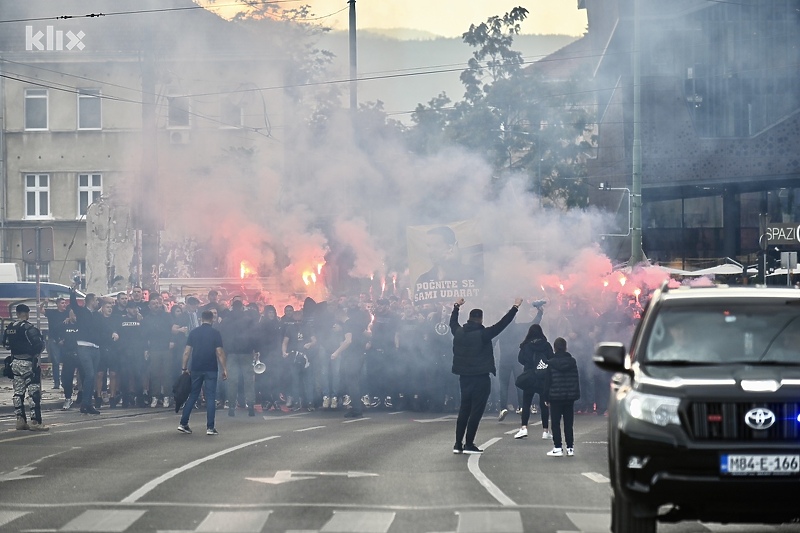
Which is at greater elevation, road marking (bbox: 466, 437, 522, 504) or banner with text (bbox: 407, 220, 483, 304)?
banner with text (bbox: 407, 220, 483, 304)

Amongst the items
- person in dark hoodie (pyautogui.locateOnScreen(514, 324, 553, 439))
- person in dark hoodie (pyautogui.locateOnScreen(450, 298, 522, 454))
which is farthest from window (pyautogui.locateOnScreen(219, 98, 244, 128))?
person in dark hoodie (pyautogui.locateOnScreen(450, 298, 522, 454))

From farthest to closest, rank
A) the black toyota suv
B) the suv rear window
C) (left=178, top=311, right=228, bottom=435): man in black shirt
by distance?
(left=178, top=311, right=228, bottom=435): man in black shirt < the suv rear window < the black toyota suv

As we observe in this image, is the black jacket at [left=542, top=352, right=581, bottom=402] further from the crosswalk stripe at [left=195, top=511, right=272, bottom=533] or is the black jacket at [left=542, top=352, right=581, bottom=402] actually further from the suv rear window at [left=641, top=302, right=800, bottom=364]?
the suv rear window at [left=641, top=302, right=800, bottom=364]

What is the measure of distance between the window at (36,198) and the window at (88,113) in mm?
2894

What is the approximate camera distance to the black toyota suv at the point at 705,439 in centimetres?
909

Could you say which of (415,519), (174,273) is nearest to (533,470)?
(415,519)

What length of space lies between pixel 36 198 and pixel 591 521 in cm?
5343

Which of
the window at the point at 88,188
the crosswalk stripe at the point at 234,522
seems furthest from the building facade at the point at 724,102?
the crosswalk stripe at the point at 234,522

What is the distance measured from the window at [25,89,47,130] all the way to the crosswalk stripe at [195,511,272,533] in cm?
5251

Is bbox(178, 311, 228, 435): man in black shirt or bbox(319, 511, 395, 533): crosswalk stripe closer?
bbox(319, 511, 395, 533): crosswalk stripe

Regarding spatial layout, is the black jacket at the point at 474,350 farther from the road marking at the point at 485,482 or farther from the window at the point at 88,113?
the window at the point at 88,113

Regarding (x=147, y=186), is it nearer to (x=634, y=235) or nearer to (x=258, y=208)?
(x=258, y=208)

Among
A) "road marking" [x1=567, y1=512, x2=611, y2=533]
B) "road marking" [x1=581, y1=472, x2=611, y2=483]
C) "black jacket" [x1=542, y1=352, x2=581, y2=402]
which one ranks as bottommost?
"road marking" [x1=581, y1=472, x2=611, y2=483]

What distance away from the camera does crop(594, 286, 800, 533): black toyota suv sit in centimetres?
909
